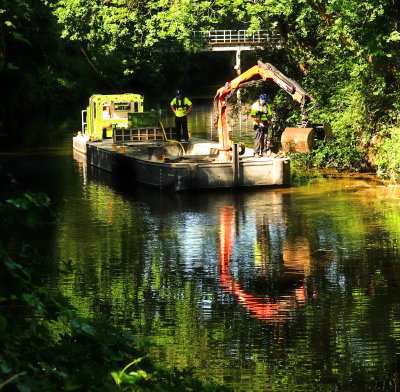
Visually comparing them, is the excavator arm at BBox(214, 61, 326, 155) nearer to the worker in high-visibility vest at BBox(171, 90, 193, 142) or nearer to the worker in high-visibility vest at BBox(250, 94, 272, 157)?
the worker in high-visibility vest at BBox(250, 94, 272, 157)

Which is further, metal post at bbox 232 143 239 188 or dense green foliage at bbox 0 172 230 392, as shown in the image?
metal post at bbox 232 143 239 188

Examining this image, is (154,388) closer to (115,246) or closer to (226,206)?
(115,246)

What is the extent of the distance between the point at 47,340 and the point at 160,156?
21375mm

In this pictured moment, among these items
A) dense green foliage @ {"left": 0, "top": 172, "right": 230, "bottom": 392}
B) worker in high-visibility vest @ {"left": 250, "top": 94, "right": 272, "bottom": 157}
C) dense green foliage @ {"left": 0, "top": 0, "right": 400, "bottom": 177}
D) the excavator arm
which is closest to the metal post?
the excavator arm

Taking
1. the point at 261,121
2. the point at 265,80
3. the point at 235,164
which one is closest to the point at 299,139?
the point at 235,164

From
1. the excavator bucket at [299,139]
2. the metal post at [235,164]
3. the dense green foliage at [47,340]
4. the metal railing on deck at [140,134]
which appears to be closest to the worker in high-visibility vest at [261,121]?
the metal post at [235,164]

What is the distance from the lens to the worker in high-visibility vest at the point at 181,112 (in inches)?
1185

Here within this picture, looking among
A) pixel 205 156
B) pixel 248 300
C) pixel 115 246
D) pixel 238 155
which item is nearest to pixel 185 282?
pixel 248 300

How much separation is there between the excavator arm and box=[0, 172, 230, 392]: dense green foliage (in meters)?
18.0

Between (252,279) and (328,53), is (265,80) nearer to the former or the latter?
(328,53)

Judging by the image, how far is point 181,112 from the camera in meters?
30.2

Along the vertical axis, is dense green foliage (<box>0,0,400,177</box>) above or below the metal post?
above

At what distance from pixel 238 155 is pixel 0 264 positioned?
19926mm

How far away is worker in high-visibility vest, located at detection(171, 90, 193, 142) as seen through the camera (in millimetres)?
30094
